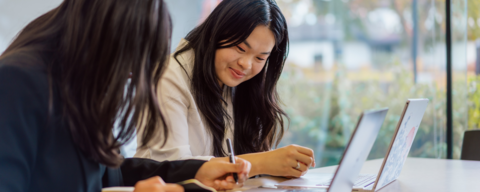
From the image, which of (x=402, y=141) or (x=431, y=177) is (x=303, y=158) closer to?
(x=402, y=141)

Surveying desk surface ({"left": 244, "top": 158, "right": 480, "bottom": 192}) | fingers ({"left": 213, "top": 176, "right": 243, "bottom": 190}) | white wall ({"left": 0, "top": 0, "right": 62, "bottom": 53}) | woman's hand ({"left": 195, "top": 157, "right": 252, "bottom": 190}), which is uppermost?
white wall ({"left": 0, "top": 0, "right": 62, "bottom": 53})

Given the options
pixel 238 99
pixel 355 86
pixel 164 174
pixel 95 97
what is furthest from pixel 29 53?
pixel 355 86

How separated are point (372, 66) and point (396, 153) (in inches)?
97.9

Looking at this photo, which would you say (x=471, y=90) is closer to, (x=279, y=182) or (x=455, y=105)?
(x=455, y=105)

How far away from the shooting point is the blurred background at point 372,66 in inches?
121

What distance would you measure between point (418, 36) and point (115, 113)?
306 cm

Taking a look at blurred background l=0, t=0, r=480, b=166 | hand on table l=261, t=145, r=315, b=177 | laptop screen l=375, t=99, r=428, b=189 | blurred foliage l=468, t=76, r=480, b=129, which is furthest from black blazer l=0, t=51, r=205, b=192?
blurred foliage l=468, t=76, r=480, b=129

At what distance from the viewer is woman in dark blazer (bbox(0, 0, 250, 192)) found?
671 mm

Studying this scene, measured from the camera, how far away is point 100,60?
2.27 ft

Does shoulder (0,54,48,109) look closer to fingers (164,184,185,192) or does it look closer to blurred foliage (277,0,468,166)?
fingers (164,184,185,192)

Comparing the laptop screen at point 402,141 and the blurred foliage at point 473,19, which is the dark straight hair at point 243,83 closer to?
the laptop screen at point 402,141

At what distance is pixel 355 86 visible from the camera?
11.2 feet

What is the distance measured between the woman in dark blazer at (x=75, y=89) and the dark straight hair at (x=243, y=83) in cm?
66

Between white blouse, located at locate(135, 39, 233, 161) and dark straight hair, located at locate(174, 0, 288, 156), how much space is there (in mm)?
28
